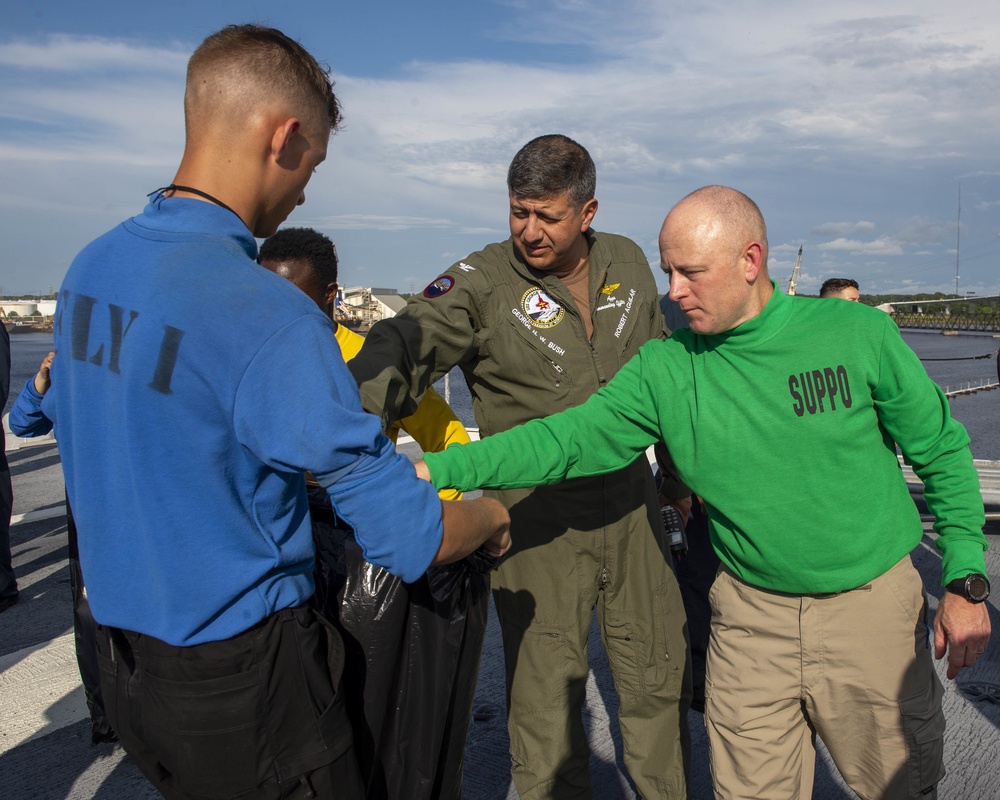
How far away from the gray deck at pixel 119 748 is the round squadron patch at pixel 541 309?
69.1 inches

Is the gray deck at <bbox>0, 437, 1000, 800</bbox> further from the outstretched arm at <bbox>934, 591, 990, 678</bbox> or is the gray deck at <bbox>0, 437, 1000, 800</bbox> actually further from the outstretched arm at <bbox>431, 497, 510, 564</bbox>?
the outstretched arm at <bbox>431, 497, 510, 564</bbox>

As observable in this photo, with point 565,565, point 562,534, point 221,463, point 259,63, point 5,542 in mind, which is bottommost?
point 5,542

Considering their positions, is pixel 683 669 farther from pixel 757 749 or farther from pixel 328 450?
pixel 328 450

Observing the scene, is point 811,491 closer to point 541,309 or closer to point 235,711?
point 541,309

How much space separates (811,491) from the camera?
2213 millimetres

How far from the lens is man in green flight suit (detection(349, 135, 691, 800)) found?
285 cm

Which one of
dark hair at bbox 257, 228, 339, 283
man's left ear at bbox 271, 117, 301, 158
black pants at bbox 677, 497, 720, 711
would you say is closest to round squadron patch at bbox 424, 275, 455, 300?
dark hair at bbox 257, 228, 339, 283

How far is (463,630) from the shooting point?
2.24m

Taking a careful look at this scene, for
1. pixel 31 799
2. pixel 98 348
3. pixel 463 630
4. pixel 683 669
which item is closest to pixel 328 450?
pixel 98 348

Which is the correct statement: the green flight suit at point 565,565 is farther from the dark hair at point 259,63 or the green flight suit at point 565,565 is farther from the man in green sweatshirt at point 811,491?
the dark hair at point 259,63

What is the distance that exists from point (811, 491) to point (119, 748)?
116 inches

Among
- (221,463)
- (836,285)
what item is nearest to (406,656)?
(221,463)

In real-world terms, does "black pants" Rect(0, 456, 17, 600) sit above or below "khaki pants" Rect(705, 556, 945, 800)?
below

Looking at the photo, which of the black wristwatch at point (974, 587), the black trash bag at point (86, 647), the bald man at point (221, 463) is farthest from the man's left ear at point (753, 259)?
the black trash bag at point (86, 647)
